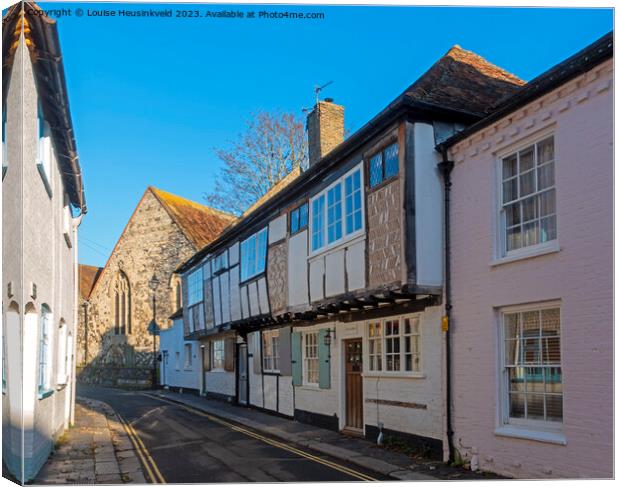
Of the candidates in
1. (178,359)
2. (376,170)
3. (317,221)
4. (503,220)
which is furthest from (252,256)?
(178,359)

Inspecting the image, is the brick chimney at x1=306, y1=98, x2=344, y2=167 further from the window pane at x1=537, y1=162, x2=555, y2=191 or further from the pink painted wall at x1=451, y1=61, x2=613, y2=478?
the window pane at x1=537, y1=162, x2=555, y2=191

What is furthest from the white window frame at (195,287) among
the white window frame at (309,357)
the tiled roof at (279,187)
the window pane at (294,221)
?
the window pane at (294,221)

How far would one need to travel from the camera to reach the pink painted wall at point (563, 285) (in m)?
7.55

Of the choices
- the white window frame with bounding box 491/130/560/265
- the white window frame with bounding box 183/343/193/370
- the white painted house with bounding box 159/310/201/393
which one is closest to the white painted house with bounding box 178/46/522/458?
the white window frame with bounding box 491/130/560/265

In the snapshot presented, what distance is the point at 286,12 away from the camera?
877 centimetres

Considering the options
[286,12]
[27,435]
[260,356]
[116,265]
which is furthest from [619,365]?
[116,265]

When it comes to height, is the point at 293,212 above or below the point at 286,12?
below

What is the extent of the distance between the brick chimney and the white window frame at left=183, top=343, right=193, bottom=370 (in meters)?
12.9

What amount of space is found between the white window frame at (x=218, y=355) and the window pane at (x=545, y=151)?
1613 centimetres

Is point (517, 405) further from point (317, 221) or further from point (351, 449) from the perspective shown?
point (317, 221)

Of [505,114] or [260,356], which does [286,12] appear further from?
[260,356]

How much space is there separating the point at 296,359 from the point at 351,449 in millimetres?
4915

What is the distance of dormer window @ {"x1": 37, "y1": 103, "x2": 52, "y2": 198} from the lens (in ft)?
30.8

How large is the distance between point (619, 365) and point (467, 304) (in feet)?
9.00
